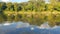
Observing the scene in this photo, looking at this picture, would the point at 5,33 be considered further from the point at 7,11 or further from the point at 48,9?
the point at 7,11

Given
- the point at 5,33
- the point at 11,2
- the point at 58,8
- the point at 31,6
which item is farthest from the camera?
the point at 11,2

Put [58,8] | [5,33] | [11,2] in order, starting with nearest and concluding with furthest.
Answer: [5,33]
[58,8]
[11,2]

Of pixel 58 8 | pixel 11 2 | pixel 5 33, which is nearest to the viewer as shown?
pixel 5 33

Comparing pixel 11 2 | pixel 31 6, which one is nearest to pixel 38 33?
pixel 31 6

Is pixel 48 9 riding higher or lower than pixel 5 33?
lower

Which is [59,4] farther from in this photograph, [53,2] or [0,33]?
[0,33]

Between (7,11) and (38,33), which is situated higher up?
(38,33)

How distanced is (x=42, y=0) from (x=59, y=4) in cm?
275

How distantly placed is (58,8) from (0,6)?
7842 millimetres

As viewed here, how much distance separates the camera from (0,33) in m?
10.0

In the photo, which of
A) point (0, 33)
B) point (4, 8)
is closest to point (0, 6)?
point (4, 8)

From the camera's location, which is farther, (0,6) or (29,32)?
(0,6)

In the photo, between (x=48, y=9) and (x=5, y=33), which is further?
(x=48, y=9)

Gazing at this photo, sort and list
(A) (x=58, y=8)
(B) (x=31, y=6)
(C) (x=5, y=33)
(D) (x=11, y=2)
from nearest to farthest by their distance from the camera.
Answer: (C) (x=5, y=33) < (A) (x=58, y=8) < (B) (x=31, y=6) < (D) (x=11, y=2)
